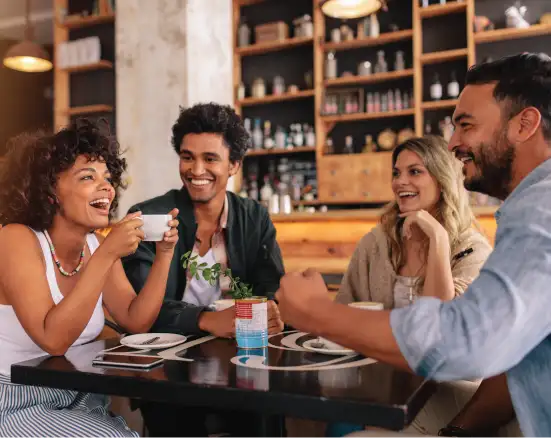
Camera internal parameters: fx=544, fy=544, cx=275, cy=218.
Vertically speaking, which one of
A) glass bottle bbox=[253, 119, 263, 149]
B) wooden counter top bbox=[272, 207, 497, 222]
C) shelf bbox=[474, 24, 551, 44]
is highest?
shelf bbox=[474, 24, 551, 44]

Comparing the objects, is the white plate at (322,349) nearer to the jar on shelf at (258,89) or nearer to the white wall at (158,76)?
the white wall at (158,76)

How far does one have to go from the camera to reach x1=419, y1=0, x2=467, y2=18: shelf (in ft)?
16.9

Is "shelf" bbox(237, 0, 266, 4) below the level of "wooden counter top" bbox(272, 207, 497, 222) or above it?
above

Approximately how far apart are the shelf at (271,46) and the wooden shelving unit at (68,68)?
1628 millimetres

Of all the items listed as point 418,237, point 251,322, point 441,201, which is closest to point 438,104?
point 441,201

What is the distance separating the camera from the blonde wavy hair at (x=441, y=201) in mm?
2229

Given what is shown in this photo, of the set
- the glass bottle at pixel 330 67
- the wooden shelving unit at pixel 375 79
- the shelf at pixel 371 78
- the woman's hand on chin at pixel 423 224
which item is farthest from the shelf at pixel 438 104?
the woman's hand on chin at pixel 423 224

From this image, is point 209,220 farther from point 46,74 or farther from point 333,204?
point 46,74

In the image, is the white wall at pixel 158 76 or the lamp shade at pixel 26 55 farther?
the lamp shade at pixel 26 55

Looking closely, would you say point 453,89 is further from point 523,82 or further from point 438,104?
point 523,82

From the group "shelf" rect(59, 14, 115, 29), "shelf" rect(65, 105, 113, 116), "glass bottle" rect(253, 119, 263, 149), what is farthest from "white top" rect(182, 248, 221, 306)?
"shelf" rect(59, 14, 115, 29)

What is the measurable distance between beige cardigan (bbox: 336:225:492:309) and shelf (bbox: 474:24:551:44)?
3493 mm

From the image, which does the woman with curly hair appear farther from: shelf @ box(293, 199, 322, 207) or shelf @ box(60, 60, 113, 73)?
shelf @ box(60, 60, 113, 73)

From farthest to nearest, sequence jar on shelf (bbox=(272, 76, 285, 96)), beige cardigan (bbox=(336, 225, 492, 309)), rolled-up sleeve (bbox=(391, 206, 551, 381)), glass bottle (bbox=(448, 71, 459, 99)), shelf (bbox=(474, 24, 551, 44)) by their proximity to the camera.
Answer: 1. jar on shelf (bbox=(272, 76, 285, 96))
2. glass bottle (bbox=(448, 71, 459, 99))
3. shelf (bbox=(474, 24, 551, 44))
4. beige cardigan (bbox=(336, 225, 492, 309))
5. rolled-up sleeve (bbox=(391, 206, 551, 381))
